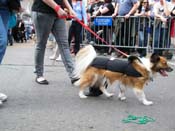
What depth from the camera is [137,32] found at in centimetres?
1095

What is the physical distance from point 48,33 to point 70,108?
5.68 ft

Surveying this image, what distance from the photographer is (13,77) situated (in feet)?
24.0

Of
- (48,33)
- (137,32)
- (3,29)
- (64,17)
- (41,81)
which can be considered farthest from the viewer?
(137,32)

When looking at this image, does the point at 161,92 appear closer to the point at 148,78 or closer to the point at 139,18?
the point at 148,78

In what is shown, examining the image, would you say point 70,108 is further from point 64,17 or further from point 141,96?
point 64,17

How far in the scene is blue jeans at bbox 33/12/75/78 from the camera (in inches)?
248

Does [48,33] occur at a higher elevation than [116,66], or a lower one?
higher

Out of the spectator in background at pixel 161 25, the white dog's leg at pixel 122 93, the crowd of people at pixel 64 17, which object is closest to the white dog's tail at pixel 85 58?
the crowd of people at pixel 64 17

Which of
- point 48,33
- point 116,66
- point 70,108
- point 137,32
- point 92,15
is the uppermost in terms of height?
point 48,33

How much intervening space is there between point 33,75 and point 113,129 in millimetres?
3536

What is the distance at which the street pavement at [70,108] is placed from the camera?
4418 mm

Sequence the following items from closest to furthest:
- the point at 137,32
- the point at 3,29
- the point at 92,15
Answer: the point at 3,29 < the point at 137,32 < the point at 92,15

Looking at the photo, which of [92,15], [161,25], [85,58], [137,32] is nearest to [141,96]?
[85,58]

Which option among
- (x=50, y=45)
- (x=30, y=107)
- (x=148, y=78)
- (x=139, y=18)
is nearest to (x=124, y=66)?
(x=148, y=78)
